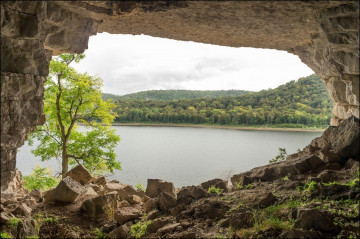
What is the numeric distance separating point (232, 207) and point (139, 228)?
1.96 m

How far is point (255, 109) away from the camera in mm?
36750

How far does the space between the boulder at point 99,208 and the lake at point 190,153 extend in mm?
10576

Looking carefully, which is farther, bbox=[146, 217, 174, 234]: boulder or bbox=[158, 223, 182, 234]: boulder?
bbox=[146, 217, 174, 234]: boulder

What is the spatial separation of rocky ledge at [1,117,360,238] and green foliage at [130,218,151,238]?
0.02 m

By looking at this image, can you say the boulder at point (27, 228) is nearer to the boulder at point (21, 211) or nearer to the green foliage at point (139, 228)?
the boulder at point (21, 211)

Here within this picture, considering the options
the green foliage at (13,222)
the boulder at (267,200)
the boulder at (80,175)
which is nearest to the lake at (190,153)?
the boulder at (80,175)

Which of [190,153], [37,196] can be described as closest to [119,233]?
[37,196]

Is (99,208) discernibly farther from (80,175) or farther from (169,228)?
(80,175)

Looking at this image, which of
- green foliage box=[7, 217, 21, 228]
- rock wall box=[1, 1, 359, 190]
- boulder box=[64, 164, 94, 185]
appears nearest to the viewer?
green foliage box=[7, 217, 21, 228]

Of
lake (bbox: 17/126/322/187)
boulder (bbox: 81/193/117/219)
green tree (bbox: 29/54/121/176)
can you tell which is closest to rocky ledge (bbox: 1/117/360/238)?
boulder (bbox: 81/193/117/219)

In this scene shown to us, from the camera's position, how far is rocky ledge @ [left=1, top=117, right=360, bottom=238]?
5144 millimetres

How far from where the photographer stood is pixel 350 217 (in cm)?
497

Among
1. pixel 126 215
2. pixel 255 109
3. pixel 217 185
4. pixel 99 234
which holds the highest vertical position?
pixel 255 109

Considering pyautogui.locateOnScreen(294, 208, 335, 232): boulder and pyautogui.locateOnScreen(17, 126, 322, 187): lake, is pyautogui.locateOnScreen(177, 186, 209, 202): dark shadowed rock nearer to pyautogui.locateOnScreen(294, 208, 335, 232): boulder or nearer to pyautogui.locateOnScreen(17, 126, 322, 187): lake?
pyautogui.locateOnScreen(294, 208, 335, 232): boulder
